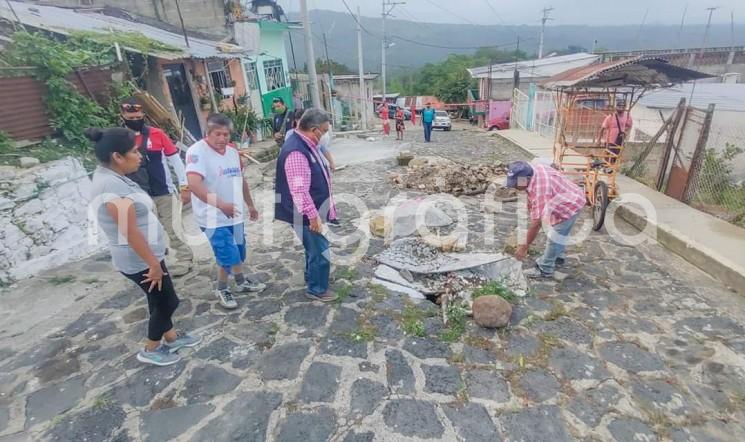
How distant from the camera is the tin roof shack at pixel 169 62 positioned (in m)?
7.33

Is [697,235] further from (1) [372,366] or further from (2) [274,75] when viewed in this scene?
(2) [274,75]

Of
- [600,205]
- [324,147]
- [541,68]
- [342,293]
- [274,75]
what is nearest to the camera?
[342,293]

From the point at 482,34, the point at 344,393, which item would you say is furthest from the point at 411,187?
the point at 482,34

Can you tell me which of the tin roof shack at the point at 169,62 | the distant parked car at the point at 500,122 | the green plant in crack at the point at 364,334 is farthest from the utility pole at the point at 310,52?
the distant parked car at the point at 500,122

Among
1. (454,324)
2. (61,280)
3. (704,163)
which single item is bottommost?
(454,324)

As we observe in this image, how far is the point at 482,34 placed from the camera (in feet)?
550

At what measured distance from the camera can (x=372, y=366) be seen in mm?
2930

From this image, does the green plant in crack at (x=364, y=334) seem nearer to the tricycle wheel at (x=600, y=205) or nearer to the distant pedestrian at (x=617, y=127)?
the tricycle wheel at (x=600, y=205)

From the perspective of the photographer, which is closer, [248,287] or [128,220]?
[128,220]

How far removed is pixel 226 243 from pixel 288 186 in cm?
85

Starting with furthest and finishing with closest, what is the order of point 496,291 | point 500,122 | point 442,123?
point 442,123, point 500,122, point 496,291

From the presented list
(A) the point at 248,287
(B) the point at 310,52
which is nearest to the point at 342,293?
(A) the point at 248,287

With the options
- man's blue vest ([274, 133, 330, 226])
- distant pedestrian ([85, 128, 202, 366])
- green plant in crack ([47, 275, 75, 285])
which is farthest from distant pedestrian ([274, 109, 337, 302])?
green plant in crack ([47, 275, 75, 285])

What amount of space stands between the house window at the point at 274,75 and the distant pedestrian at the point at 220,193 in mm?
14311
